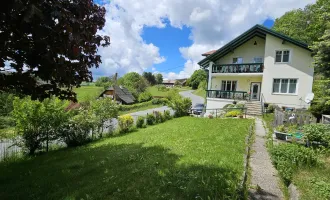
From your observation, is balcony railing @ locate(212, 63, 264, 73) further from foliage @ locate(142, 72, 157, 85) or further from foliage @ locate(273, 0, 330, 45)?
foliage @ locate(142, 72, 157, 85)

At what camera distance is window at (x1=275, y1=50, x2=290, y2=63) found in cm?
1958

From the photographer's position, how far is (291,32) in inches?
1231

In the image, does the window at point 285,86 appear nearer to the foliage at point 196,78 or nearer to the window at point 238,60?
the window at point 238,60

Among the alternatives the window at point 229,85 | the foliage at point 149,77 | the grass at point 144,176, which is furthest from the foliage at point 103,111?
the foliage at point 149,77

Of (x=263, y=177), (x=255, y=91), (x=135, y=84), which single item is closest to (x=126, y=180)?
(x=263, y=177)

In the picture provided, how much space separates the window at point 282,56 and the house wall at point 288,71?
0.31 metres

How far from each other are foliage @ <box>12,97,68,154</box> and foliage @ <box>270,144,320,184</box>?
34.0ft

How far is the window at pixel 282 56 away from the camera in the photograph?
19.6 metres

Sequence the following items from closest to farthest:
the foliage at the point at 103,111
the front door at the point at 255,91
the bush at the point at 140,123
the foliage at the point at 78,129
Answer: the foliage at the point at 78,129 → the foliage at the point at 103,111 → the bush at the point at 140,123 → the front door at the point at 255,91

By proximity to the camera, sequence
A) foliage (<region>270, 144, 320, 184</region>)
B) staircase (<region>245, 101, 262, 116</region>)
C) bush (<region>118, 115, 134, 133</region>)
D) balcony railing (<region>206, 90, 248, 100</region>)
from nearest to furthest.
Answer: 1. foliage (<region>270, 144, 320, 184</region>)
2. bush (<region>118, 115, 134, 133</region>)
3. staircase (<region>245, 101, 262, 116</region>)
4. balcony railing (<region>206, 90, 248, 100</region>)

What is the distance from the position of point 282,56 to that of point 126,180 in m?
20.8

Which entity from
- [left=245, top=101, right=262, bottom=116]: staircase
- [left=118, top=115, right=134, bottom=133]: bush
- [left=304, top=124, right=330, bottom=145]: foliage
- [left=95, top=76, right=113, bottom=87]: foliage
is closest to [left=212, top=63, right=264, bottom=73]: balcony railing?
[left=245, top=101, right=262, bottom=116]: staircase

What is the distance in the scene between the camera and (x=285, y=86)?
19.5 m

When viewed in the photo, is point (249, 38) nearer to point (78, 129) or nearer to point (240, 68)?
point (240, 68)
